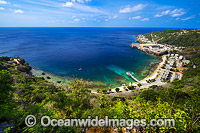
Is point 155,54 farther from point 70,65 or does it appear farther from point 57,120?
point 57,120

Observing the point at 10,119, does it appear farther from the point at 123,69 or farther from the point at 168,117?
the point at 123,69

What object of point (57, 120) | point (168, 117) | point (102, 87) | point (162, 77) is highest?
point (168, 117)

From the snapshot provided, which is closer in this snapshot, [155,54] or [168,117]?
[168,117]

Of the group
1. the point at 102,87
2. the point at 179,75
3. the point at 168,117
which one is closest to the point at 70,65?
the point at 102,87

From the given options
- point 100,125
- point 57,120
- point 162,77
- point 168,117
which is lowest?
point 162,77

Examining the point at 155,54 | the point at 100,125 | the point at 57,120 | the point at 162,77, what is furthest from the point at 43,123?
the point at 155,54

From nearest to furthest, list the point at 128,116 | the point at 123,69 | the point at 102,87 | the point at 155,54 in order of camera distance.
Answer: the point at 128,116, the point at 102,87, the point at 123,69, the point at 155,54

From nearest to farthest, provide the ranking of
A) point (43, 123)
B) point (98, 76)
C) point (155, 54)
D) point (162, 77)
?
1. point (43, 123)
2. point (162, 77)
3. point (98, 76)
4. point (155, 54)

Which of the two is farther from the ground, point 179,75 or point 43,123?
point 43,123

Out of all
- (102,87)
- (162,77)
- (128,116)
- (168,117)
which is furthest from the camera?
(162,77)
